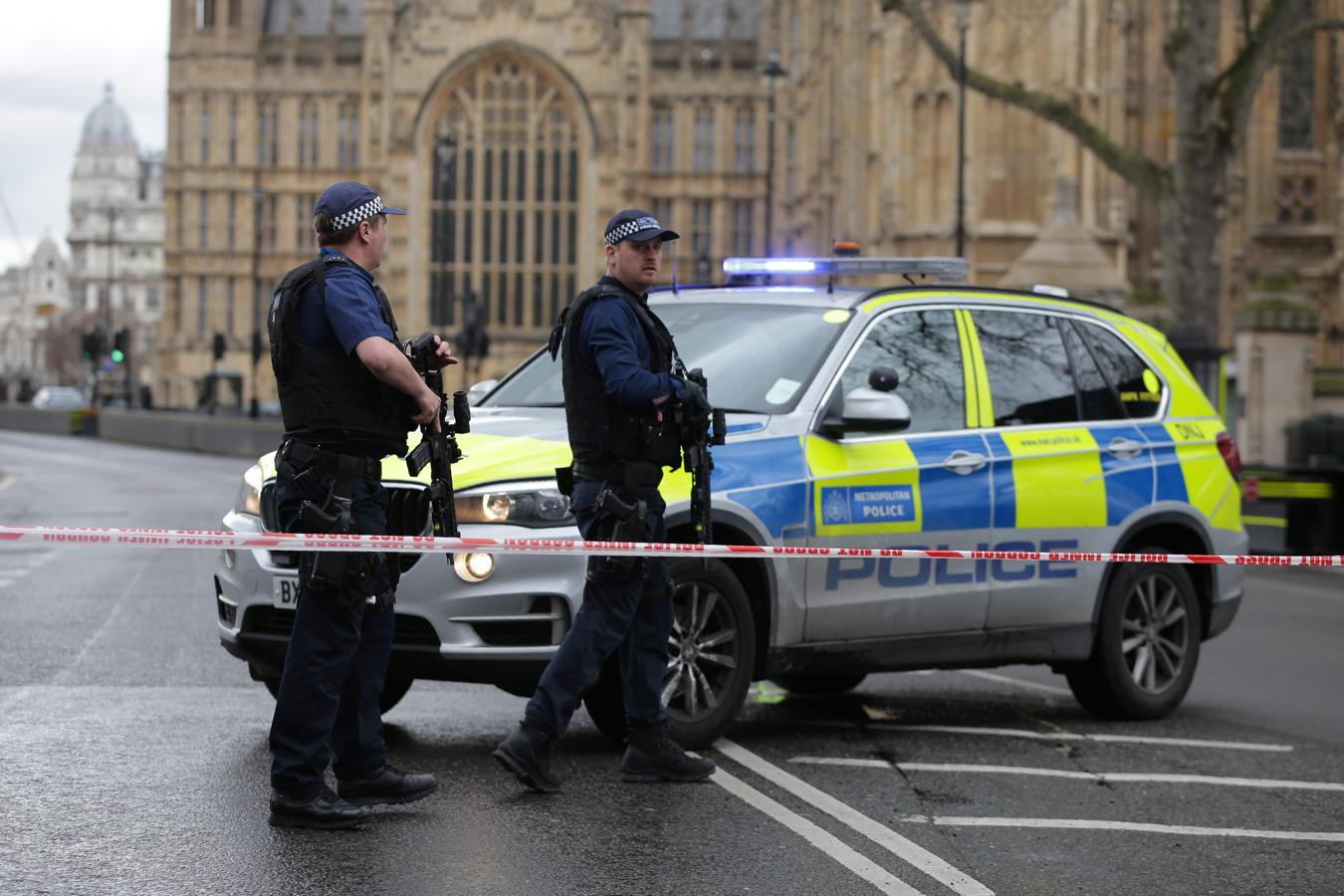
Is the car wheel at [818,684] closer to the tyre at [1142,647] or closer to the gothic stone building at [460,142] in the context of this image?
the tyre at [1142,647]

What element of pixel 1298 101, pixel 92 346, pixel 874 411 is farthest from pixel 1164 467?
pixel 92 346

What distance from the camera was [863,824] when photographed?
6.86m

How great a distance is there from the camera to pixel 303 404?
6688 mm

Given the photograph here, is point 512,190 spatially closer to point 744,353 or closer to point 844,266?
point 844,266

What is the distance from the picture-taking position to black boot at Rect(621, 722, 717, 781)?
7.48 meters

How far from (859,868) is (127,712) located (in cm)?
377

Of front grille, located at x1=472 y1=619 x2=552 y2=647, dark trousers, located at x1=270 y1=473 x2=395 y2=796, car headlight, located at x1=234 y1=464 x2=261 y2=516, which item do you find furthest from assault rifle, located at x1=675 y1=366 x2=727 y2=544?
car headlight, located at x1=234 y1=464 x2=261 y2=516

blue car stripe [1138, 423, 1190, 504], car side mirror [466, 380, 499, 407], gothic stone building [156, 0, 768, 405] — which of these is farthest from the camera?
gothic stone building [156, 0, 768, 405]

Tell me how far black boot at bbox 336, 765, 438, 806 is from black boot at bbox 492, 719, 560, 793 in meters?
0.30

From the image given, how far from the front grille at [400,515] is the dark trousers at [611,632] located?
523mm

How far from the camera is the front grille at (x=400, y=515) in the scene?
7.39 m

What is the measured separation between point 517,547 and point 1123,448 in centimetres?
327

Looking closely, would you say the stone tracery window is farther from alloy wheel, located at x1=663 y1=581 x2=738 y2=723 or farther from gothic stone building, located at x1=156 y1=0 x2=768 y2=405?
alloy wheel, located at x1=663 y1=581 x2=738 y2=723

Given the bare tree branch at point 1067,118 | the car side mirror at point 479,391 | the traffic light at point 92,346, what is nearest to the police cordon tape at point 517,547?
the car side mirror at point 479,391
